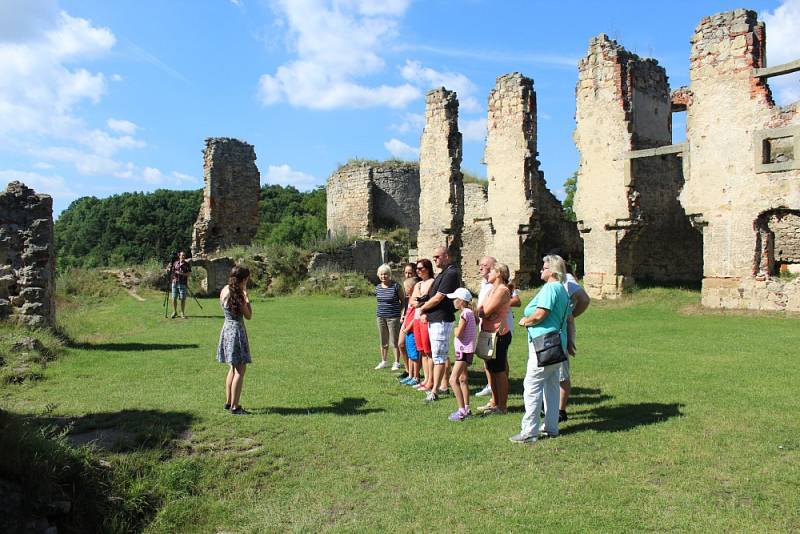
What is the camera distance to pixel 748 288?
16312 millimetres

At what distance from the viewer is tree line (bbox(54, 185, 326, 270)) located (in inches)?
2104

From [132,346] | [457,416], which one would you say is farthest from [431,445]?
[132,346]

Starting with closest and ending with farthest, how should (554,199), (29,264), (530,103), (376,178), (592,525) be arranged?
(592,525)
(29,264)
(530,103)
(554,199)
(376,178)

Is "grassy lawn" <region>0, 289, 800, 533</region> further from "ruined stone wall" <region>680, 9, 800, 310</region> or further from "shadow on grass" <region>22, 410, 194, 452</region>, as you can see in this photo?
"ruined stone wall" <region>680, 9, 800, 310</region>

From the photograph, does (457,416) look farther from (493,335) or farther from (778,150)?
(778,150)

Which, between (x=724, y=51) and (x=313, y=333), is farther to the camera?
(x=724, y=51)

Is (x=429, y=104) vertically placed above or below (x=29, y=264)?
above

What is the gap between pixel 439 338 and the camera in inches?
288

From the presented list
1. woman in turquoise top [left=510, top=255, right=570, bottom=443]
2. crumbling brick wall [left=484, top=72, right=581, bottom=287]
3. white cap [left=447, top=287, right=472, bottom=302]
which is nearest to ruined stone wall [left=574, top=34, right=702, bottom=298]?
crumbling brick wall [left=484, top=72, right=581, bottom=287]

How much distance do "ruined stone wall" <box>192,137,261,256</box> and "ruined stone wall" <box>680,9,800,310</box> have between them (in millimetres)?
19772

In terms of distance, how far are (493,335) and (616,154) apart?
45.6ft

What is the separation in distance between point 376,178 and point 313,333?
19783 millimetres

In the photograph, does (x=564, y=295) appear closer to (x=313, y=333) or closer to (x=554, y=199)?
(x=313, y=333)

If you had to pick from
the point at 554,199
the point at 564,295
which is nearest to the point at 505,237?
the point at 554,199
